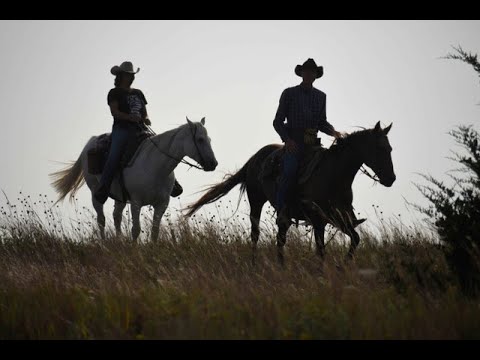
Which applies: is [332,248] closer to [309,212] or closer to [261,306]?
[309,212]

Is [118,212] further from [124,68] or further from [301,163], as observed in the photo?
[301,163]

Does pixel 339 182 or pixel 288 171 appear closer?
pixel 339 182

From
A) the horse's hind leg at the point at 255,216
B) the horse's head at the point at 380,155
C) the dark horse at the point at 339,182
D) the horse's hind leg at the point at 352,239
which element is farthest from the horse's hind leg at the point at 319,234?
the horse's hind leg at the point at 255,216

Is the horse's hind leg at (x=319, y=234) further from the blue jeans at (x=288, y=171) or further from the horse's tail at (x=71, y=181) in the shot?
the horse's tail at (x=71, y=181)

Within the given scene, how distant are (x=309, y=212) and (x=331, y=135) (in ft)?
3.82

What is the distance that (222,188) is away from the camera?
41.6 feet

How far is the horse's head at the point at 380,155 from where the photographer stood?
10023 mm

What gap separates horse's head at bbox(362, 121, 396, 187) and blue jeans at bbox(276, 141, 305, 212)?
997 millimetres

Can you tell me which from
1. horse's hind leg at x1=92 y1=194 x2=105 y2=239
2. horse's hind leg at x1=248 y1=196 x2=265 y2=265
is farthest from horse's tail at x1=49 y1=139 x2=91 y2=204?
horse's hind leg at x1=248 y1=196 x2=265 y2=265

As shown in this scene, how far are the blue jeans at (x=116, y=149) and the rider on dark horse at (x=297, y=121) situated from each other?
3247 millimetres

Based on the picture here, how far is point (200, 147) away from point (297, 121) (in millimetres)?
2139

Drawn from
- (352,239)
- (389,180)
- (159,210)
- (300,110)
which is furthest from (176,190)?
(389,180)
